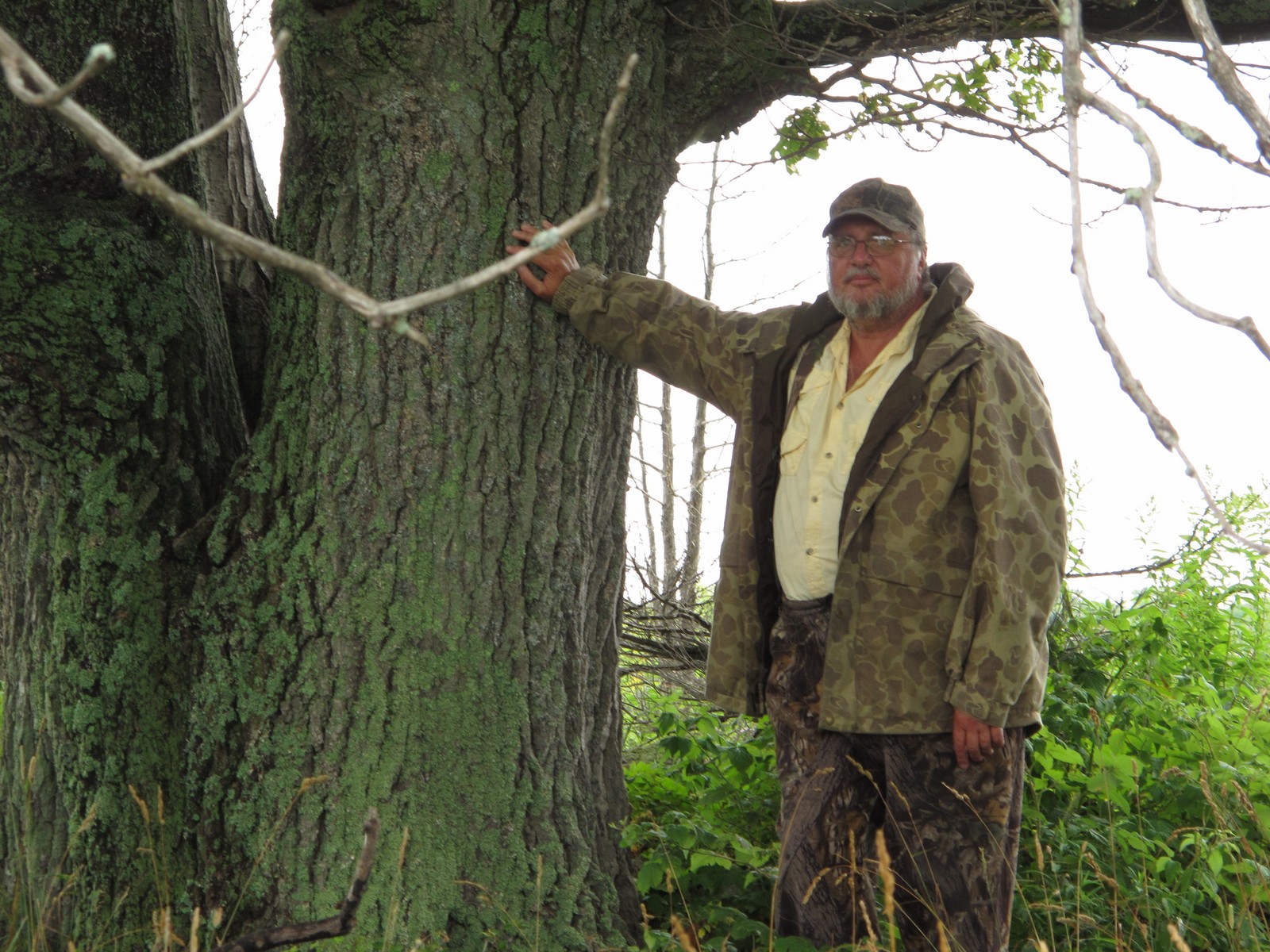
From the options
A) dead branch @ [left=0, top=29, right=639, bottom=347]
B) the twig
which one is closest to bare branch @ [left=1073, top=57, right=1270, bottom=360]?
the twig

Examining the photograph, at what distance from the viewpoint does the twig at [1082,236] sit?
58.4 inches

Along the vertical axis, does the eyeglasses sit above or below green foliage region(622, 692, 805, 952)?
above

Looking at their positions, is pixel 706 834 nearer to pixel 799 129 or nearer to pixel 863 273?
pixel 863 273

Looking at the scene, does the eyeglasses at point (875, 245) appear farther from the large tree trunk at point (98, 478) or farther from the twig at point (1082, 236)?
the large tree trunk at point (98, 478)

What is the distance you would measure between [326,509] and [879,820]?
1.92 m

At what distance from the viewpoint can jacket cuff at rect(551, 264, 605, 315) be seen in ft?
10.9

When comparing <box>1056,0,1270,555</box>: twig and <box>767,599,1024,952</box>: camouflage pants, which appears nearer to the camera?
<box>1056,0,1270,555</box>: twig

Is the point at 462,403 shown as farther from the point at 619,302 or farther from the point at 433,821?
the point at 433,821

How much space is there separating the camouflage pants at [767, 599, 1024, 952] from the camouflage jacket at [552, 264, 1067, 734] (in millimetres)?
148

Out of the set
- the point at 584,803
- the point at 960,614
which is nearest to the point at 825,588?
the point at 960,614

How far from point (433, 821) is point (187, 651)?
33.8 inches

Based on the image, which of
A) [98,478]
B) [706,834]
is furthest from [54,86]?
[706,834]

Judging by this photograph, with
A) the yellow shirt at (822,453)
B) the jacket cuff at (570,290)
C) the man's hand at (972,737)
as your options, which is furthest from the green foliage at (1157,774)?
the jacket cuff at (570,290)

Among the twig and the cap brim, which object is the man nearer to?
the cap brim
